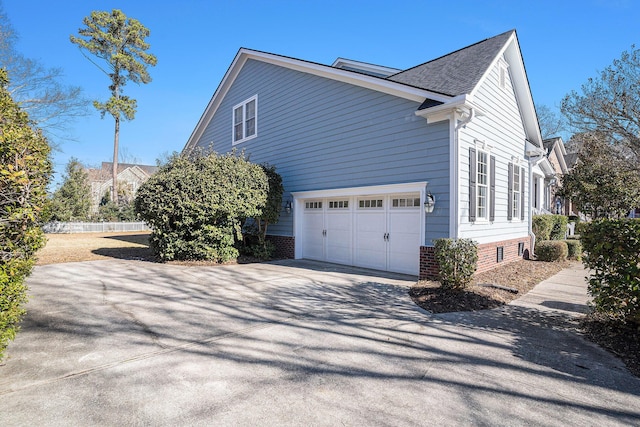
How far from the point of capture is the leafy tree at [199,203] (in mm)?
9672

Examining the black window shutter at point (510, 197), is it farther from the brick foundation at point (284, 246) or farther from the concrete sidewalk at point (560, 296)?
the brick foundation at point (284, 246)

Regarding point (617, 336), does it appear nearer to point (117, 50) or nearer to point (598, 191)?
point (598, 191)

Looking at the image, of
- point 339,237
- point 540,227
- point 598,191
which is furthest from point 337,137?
point 598,191

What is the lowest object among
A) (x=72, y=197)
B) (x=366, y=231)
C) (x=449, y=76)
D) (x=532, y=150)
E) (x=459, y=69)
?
(x=366, y=231)

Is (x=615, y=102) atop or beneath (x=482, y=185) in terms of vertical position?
atop

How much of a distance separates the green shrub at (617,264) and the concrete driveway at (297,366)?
2.32 feet

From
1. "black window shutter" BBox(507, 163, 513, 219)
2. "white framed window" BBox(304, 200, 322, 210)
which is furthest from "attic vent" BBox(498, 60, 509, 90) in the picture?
"white framed window" BBox(304, 200, 322, 210)

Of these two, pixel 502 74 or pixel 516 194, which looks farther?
pixel 516 194

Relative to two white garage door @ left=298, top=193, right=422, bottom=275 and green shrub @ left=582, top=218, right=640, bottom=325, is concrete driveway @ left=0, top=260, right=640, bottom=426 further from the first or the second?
two white garage door @ left=298, top=193, right=422, bottom=275

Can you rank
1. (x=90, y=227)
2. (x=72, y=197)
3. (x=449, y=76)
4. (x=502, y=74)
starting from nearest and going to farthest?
(x=449, y=76)
(x=502, y=74)
(x=72, y=197)
(x=90, y=227)

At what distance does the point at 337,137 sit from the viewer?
1021 centimetres

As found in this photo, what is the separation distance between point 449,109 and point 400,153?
1.62 meters

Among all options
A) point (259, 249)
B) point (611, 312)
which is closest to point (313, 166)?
point (259, 249)

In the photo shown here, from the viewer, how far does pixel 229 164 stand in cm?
1062
